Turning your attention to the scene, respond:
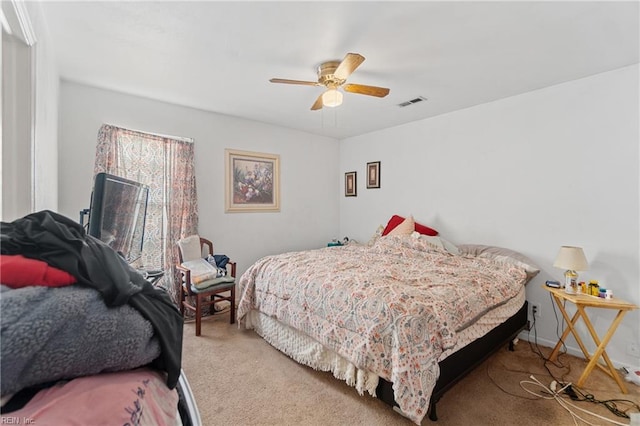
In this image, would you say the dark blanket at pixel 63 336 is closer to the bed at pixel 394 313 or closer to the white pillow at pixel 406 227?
A: the bed at pixel 394 313

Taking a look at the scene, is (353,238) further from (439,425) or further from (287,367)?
(439,425)

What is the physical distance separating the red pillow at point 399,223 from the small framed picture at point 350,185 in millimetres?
987

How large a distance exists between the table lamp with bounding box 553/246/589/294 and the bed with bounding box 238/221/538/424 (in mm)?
333

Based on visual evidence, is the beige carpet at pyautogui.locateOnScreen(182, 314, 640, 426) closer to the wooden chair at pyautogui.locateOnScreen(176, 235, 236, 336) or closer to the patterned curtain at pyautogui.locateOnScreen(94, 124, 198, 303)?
the wooden chair at pyautogui.locateOnScreen(176, 235, 236, 336)

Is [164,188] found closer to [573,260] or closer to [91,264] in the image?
[91,264]

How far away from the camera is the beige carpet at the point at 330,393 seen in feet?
6.09

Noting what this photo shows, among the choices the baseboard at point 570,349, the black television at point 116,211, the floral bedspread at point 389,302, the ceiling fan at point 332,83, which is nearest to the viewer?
the black television at point 116,211

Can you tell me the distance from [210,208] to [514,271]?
3.54 m

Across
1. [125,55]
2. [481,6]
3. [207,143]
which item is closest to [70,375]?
[481,6]

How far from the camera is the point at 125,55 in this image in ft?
7.66

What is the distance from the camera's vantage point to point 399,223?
411cm

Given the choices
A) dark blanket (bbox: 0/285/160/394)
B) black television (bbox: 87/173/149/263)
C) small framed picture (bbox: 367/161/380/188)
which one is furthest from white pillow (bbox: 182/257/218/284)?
small framed picture (bbox: 367/161/380/188)

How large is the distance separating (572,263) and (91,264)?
3119mm

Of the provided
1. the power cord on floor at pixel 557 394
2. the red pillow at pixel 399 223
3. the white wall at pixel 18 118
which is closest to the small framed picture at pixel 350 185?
the red pillow at pixel 399 223
